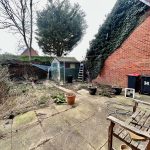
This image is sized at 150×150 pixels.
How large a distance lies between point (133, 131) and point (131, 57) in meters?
6.07

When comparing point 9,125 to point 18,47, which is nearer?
point 9,125

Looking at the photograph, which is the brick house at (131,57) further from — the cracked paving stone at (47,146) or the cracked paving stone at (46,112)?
the cracked paving stone at (47,146)

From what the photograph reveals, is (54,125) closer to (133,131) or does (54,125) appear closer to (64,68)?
(133,131)

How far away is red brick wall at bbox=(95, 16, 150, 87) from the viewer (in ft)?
22.1

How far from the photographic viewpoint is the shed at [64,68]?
1157 centimetres

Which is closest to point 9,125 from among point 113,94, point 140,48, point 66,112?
point 66,112

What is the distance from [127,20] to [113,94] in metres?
4.13

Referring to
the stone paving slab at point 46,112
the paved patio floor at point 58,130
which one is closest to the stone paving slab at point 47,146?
the paved patio floor at point 58,130

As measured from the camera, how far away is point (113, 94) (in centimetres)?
657

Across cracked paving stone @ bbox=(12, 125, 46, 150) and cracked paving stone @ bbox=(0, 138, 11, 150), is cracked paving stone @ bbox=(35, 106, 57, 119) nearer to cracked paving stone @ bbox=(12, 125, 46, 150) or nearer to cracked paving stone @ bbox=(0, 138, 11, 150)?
cracked paving stone @ bbox=(12, 125, 46, 150)

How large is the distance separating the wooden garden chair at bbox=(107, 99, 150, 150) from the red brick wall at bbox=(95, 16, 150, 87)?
4.32m

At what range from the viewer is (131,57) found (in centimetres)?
734

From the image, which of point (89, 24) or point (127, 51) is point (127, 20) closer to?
point (127, 51)

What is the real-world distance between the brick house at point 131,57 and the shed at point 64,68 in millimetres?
3657
